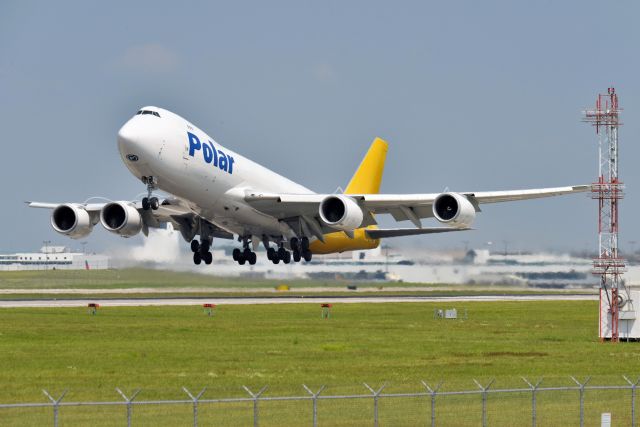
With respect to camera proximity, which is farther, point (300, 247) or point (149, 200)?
point (300, 247)

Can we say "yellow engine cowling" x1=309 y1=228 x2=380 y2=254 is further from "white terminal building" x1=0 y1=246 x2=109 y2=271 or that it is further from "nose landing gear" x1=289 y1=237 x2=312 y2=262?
"white terminal building" x1=0 y1=246 x2=109 y2=271

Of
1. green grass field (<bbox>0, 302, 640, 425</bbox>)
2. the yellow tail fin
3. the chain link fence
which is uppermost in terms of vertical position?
the yellow tail fin

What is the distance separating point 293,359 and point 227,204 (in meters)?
12.0

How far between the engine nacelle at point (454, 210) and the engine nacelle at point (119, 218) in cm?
1531

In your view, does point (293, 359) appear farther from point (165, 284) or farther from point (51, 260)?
point (51, 260)

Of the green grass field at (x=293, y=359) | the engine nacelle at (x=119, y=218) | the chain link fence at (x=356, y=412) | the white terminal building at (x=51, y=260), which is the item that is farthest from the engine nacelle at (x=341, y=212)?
the white terminal building at (x=51, y=260)

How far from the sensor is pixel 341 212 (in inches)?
2122

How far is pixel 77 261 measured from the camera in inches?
4094

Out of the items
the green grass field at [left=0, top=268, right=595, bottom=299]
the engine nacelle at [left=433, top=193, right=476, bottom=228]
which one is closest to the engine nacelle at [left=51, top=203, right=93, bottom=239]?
the green grass field at [left=0, top=268, right=595, bottom=299]

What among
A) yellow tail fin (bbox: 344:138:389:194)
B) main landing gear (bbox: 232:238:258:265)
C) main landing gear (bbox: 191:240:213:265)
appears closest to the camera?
main landing gear (bbox: 191:240:213:265)

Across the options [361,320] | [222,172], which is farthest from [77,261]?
[222,172]

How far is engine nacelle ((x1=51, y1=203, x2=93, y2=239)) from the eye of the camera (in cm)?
5797

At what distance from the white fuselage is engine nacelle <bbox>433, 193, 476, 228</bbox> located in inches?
368

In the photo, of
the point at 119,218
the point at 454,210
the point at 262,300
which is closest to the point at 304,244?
the point at 119,218
